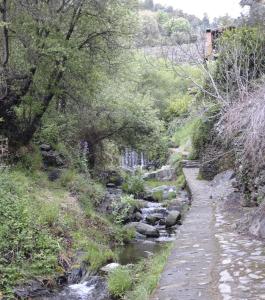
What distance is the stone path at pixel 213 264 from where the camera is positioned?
554 cm

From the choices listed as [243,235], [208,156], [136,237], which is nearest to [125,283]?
[243,235]

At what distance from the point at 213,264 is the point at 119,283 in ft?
5.81

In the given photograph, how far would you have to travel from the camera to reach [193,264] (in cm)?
682

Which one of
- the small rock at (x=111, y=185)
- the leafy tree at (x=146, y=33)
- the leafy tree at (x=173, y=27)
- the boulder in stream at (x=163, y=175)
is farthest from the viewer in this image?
the boulder in stream at (x=163, y=175)

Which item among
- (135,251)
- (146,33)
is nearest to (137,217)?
(135,251)

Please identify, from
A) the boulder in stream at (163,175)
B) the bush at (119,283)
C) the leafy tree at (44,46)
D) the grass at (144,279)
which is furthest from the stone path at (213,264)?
the boulder in stream at (163,175)

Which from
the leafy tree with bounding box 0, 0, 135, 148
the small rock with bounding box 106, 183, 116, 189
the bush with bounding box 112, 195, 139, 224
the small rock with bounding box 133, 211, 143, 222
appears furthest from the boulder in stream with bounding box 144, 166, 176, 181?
the leafy tree with bounding box 0, 0, 135, 148

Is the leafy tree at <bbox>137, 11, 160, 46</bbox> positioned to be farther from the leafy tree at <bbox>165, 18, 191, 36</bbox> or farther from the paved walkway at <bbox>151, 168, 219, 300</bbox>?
the paved walkway at <bbox>151, 168, 219, 300</bbox>

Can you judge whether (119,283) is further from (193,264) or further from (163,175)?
(163,175)

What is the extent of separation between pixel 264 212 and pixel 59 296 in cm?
373

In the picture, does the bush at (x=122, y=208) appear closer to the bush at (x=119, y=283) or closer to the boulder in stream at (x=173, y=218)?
the boulder in stream at (x=173, y=218)

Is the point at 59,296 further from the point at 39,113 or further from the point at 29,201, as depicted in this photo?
the point at 39,113

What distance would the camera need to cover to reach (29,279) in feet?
26.3

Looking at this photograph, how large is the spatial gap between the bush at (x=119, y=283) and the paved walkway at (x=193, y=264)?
2.75 feet
